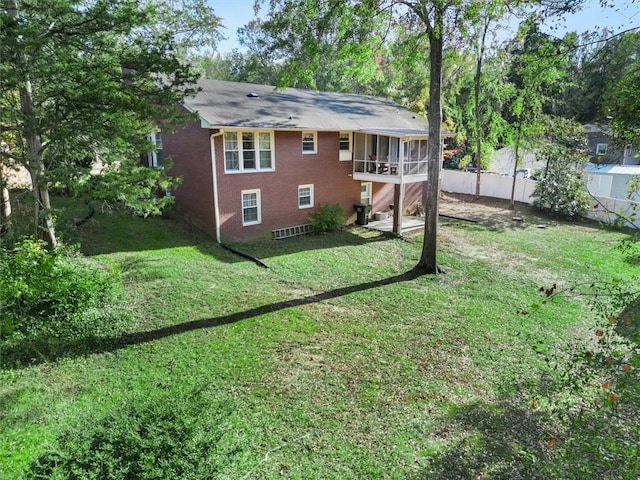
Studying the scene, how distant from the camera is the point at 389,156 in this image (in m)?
20.1

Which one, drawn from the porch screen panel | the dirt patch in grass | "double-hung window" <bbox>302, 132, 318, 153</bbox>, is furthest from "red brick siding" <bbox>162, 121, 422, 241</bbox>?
the dirt patch in grass

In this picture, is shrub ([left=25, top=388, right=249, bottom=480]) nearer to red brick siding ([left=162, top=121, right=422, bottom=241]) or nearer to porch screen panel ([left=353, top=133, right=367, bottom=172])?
red brick siding ([left=162, top=121, right=422, bottom=241])

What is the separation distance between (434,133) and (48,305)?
1187 cm

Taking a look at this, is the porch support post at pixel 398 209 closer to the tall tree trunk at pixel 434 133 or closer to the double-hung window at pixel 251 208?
the tall tree trunk at pixel 434 133

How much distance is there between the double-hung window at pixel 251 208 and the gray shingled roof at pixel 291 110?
287cm

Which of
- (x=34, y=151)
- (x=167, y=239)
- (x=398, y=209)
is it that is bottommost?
(x=167, y=239)

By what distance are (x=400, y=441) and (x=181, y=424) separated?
3.52 meters

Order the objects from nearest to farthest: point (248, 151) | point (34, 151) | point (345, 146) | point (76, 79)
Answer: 1. point (76, 79)
2. point (34, 151)
3. point (248, 151)
4. point (345, 146)

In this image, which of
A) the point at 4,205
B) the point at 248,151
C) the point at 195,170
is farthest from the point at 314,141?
the point at 4,205

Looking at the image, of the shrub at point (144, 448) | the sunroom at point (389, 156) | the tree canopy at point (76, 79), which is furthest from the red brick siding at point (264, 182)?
the shrub at point (144, 448)

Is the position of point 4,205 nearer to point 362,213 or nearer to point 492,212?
point 362,213

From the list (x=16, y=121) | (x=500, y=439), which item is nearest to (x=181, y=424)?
(x=500, y=439)

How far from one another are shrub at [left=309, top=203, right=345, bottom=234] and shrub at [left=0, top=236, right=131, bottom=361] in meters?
10.5

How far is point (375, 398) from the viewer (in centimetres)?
762
